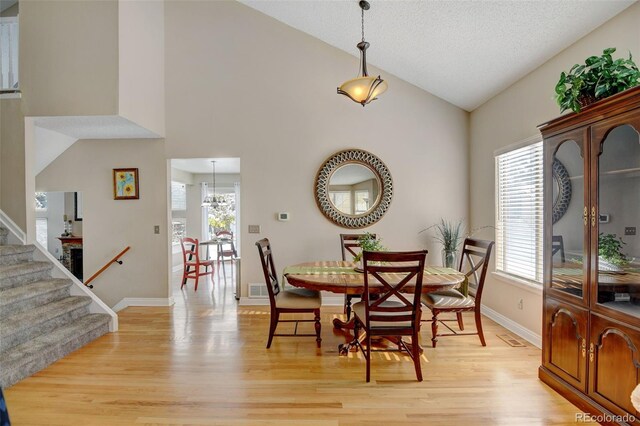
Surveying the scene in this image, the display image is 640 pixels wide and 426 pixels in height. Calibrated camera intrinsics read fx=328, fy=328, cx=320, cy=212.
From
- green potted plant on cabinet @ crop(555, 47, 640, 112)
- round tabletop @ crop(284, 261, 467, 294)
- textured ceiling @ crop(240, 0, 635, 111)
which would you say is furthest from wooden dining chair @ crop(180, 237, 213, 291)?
green potted plant on cabinet @ crop(555, 47, 640, 112)

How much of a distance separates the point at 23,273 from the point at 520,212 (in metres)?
5.19

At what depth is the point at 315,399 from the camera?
7.54 feet

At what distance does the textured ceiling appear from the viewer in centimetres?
258

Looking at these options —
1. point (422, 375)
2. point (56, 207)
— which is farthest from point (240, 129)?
point (56, 207)

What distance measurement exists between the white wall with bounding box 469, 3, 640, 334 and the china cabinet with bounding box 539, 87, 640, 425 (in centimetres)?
76

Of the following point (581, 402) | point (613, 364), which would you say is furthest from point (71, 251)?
point (613, 364)

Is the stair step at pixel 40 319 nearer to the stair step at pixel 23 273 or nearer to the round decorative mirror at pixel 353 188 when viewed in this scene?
the stair step at pixel 23 273

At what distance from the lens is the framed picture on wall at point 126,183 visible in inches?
181

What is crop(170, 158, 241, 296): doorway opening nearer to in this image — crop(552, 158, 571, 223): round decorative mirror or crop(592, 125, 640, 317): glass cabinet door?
crop(552, 158, 571, 223): round decorative mirror

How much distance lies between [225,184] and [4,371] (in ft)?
21.1

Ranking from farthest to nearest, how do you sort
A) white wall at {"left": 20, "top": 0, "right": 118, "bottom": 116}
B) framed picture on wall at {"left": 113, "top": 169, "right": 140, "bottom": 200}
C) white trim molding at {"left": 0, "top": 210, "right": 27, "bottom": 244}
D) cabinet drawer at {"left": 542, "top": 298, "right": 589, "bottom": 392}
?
framed picture on wall at {"left": 113, "top": 169, "right": 140, "bottom": 200}
white trim molding at {"left": 0, "top": 210, "right": 27, "bottom": 244}
white wall at {"left": 20, "top": 0, "right": 118, "bottom": 116}
cabinet drawer at {"left": 542, "top": 298, "right": 589, "bottom": 392}

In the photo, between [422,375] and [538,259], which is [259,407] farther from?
[538,259]

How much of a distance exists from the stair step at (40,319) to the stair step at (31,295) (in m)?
0.06

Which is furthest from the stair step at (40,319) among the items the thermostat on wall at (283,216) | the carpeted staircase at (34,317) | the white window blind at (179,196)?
the white window blind at (179,196)
